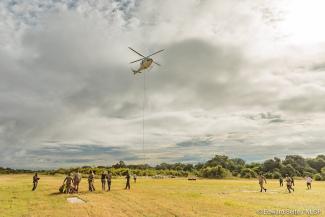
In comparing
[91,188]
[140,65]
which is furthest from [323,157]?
[91,188]

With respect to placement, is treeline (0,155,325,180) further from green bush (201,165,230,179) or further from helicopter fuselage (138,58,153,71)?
helicopter fuselage (138,58,153,71)

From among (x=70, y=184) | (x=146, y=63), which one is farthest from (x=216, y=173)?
(x=70, y=184)

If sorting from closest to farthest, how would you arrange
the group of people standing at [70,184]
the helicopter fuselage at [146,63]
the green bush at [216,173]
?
the group of people standing at [70,184] < the helicopter fuselage at [146,63] < the green bush at [216,173]

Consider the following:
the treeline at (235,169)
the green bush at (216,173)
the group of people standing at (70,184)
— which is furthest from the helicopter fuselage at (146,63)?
the green bush at (216,173)

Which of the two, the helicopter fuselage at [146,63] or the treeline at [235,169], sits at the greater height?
the helicopter fuselage at [146,63]

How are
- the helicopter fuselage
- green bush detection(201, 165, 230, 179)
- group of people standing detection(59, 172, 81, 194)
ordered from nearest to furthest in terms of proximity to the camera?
group of people standing detection(59, 172, 81, 194), the helicopter fuselage, green bush detection(201, 165, 230, 179)

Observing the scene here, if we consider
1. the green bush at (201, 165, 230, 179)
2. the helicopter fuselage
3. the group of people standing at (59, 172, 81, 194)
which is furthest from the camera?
the green bush at (201, 165, 230, 179)

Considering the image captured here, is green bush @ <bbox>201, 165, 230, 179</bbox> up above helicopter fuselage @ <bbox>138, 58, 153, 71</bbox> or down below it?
below

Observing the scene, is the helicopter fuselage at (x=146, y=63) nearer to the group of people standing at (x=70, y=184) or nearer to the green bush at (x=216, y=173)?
the group of people standing at (x=70, y=184)

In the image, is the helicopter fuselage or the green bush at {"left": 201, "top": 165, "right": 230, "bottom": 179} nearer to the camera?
the helicopter fuselage

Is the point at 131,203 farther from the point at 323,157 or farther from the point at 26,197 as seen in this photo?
the point at 323,157

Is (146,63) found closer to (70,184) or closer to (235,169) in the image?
(70,184)

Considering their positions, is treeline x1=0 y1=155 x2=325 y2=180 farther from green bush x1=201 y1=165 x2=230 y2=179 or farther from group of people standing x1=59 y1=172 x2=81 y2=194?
group of people standing x1=59 y1=172 x2=81 y2=194

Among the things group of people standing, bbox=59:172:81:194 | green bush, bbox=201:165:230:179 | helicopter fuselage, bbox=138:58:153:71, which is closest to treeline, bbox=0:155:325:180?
green bush, bbox=201:165:230:179
